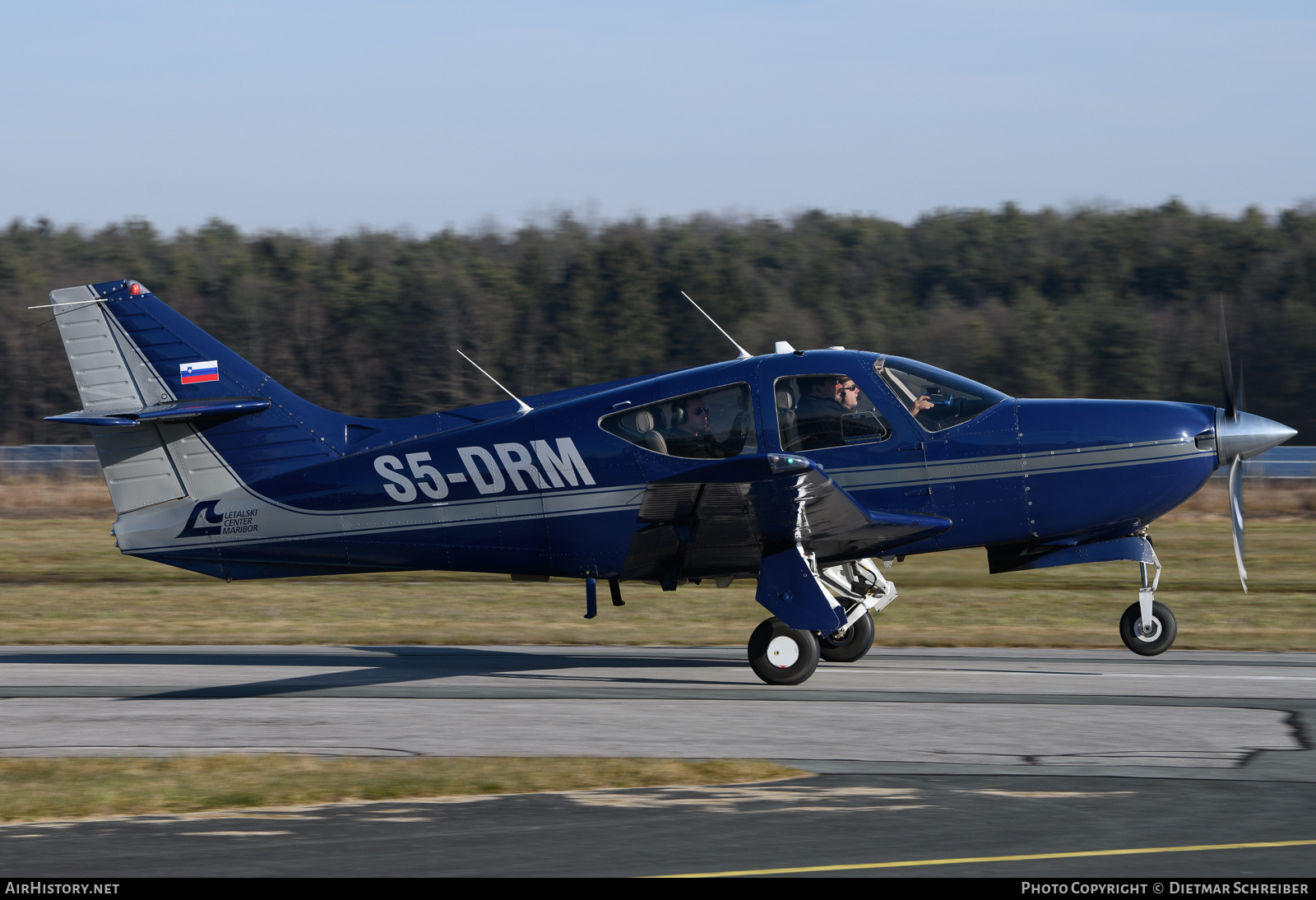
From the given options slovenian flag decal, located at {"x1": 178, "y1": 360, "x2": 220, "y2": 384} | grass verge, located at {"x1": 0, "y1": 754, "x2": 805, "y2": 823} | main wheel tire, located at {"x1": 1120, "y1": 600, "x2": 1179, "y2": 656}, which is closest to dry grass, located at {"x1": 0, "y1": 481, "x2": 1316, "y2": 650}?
main wheel tire, located at {"x1": 1120, "y1": 600, "x2": 1179, "y2": 656}

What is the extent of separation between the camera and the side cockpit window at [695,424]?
1048 cm

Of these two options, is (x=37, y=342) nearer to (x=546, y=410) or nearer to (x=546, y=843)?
(x=546, y=410)

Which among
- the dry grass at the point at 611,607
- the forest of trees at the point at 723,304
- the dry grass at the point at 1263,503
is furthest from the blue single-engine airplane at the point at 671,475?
the forest of trees at the point at 723,304

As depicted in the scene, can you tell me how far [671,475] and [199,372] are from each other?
4550 millimetres

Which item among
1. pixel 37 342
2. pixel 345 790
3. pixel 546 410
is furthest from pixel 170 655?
pixel 37 342

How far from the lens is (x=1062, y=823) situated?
6223mm

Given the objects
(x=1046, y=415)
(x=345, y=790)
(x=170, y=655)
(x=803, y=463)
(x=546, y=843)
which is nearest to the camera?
(x=546, y=843)

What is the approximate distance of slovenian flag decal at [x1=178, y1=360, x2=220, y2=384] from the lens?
11875 mm

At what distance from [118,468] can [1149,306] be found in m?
55.2

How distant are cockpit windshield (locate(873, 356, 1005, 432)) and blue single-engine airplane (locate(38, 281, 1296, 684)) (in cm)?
2

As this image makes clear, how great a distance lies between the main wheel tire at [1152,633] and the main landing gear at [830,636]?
1.99 meters

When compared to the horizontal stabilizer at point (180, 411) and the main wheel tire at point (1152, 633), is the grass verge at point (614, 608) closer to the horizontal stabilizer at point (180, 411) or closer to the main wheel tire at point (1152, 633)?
the main wheel tire at point (1152, 633)

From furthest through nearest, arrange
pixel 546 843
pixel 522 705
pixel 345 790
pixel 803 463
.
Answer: pixel 522 705
pixel 803 463
pixel 345 790
pixel 546 843

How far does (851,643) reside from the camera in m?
11.9
